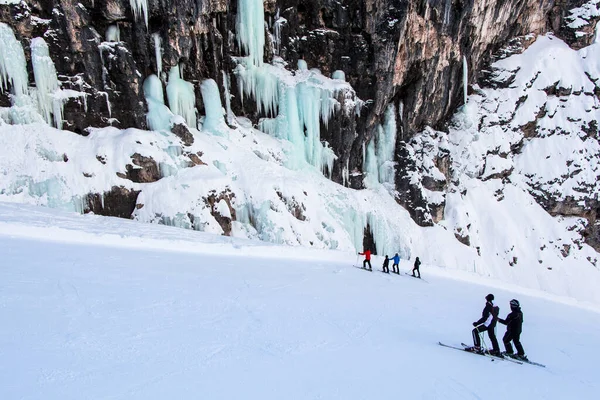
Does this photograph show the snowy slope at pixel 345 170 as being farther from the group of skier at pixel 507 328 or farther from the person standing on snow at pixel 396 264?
the group of skier at pixel 507 328

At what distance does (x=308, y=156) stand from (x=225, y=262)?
46.0 feet

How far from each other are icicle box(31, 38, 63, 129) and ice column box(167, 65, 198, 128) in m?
4.82

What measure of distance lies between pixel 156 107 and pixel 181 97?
5.10ft

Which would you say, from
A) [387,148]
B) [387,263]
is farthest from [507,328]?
[387,148]

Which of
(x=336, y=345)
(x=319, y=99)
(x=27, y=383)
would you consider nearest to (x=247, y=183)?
(x=319, y=99)

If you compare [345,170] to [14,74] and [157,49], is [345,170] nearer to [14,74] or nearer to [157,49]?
[157,49]

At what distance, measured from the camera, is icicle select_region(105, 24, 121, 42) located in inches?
735

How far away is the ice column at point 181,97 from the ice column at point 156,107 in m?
0.48

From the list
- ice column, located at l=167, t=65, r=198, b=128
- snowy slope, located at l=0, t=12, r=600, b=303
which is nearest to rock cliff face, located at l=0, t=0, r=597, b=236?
ice column, located at l=167, t=65, r=198, b=128

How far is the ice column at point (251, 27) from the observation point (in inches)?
845

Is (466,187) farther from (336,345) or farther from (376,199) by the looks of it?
(336,345)

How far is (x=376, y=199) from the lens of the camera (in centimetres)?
2667

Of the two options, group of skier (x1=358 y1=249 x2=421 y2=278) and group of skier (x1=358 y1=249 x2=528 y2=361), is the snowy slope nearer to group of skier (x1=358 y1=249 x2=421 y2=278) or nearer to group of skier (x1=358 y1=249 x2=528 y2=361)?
group of skier (x1=358 y1=249 x2=421 y2=278)

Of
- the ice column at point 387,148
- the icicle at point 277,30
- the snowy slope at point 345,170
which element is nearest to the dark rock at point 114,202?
the snowy slope at point 345,170
